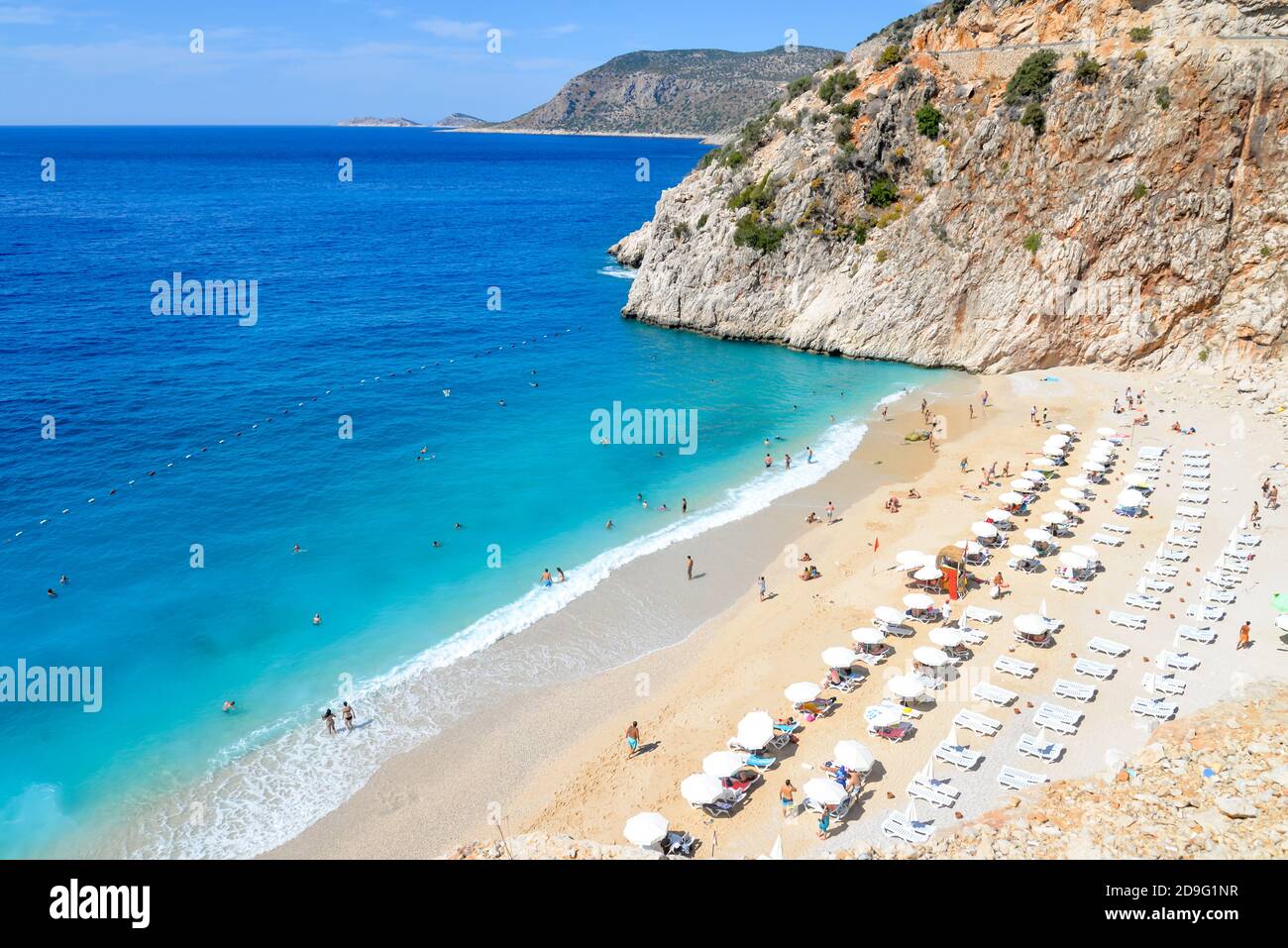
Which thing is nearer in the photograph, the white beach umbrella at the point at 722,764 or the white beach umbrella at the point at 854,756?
the white beach umbrella at the point at 854,756

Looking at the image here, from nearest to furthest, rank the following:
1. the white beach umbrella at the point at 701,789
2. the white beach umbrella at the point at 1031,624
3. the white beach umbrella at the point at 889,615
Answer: the white beach umbrella at the point at 701,789 < the white beach umbrella at the point at 1031,624 < the white beach umbrella at the point at 889,615

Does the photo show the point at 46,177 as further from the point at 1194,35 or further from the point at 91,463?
the point at 1194,35

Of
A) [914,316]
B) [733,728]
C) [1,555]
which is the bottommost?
[733,728]

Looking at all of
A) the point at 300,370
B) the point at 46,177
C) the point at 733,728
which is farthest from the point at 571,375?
the point at 46,177

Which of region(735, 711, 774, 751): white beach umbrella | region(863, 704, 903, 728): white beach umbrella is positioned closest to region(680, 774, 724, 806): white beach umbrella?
region(735, 711, 774, 751): white beach umbrella

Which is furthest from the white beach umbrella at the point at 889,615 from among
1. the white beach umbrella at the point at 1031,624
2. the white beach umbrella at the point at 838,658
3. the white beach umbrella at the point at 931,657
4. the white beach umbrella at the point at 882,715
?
the white beach umbrella at the point at 882,715

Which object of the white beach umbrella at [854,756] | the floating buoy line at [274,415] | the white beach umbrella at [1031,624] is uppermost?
the floating buoy line at [274,415]

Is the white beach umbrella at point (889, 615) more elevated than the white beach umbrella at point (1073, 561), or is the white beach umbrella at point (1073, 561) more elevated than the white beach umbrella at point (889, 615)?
the white beach umbrella at point (1073, 561)

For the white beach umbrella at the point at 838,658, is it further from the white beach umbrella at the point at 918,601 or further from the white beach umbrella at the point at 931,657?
the white beach umbrella at the point at 918,601
